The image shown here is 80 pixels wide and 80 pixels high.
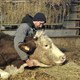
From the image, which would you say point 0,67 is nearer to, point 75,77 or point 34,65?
point 34,65

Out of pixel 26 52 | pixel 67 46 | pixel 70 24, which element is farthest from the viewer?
pixel 70 24

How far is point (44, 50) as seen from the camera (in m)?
7.02

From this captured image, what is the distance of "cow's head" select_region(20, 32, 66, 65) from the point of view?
6.90m

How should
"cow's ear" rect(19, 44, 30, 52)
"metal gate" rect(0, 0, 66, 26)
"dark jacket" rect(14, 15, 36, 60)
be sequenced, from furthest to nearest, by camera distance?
1. "metal gate" rect(0, 0, 66, 26)
2. "dark jacket" rect(14, 15, 36, 60)
3. "cow's ear" rect(19, 44, 30, 52)

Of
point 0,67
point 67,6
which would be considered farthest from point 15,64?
point 67,6

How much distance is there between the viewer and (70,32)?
12.6 metres

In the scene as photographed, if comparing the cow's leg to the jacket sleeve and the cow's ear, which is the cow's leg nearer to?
the jacket sleeve

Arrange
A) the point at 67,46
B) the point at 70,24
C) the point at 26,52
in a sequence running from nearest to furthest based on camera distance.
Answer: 1. the point at 26,52
2. the point at 67,46
3. the point at 70,24

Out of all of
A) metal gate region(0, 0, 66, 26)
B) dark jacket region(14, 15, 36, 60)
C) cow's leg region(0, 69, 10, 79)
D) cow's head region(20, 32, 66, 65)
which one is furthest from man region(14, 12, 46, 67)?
metal gate region(0, 0, 66, 26)

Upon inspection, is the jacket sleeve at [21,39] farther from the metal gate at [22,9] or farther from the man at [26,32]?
the metal gate at [22,9]

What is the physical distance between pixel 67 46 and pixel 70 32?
77 centimetres

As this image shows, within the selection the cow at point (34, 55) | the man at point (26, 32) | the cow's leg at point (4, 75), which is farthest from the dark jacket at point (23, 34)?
the cow's leg at point (4, 75)

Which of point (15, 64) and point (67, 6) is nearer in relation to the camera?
point (15, 64)

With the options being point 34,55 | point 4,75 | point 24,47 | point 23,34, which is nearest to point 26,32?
point 23,34
